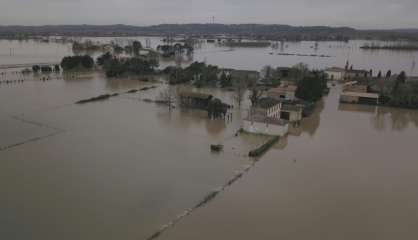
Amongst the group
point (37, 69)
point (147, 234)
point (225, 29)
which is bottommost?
point (147, 234)

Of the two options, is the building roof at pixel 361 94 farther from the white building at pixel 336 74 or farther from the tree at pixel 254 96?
the white building at pixel 336 74

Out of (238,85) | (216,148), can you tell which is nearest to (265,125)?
(216,148)

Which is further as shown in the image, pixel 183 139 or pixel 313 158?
pixel 183 139

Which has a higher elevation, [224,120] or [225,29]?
[225,29]

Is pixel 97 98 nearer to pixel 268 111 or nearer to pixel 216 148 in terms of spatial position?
pixel 268 111

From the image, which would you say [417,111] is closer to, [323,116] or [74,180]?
[323,116]

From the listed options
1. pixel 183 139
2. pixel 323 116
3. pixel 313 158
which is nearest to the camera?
pixel 313 158

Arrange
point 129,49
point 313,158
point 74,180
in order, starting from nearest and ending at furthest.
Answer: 1. point 74,180
2. point 313,158
3. point 129,49

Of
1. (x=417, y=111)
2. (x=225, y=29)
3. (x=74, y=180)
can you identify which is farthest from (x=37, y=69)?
(x=225, y=29)

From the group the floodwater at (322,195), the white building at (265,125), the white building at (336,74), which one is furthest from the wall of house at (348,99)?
the white building at (336,74)
